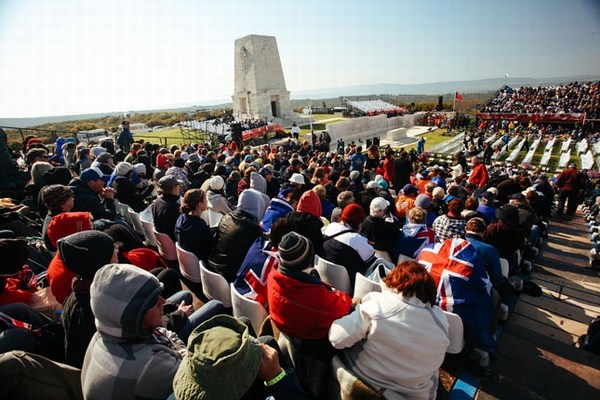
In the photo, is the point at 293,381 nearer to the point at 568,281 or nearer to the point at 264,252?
the point at 264,252

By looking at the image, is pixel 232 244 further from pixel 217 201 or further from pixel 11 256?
pixel 217 201

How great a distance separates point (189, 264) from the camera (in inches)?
148

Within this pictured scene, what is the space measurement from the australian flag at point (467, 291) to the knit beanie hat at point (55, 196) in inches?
168

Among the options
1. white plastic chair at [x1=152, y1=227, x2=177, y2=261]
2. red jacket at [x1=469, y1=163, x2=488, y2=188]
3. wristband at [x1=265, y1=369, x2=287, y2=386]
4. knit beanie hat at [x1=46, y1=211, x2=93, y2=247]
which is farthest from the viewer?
red jacket at [x1=469, y1=163, x2=488, y2=188]

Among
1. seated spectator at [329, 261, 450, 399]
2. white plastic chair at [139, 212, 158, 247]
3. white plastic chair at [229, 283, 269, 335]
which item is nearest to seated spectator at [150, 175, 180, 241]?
white plastic chair at [139, 212, 158, 247]

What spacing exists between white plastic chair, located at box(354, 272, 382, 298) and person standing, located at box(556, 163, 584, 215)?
954 centimetres

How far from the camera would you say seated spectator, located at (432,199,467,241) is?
13.6 ft

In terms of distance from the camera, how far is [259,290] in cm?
290

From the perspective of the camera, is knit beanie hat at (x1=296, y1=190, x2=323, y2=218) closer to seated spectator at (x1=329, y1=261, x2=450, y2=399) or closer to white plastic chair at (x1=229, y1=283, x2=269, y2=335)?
white plastic chair at (x1=229, y1=283, x2=269, y2=335)

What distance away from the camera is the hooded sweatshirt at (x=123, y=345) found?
1603 millimetres

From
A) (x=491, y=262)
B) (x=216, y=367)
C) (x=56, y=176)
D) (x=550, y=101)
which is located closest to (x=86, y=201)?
(x=56, y=176)

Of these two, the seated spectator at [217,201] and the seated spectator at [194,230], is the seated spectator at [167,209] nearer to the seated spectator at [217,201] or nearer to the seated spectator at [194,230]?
the seated spectator at [194,230]

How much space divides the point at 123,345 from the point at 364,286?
204cm

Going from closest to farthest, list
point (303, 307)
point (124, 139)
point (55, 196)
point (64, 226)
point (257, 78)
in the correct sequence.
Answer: point (303, 307) → point (64, 226) → point (55, 196) → point (124, 139) → point (257, 78)
